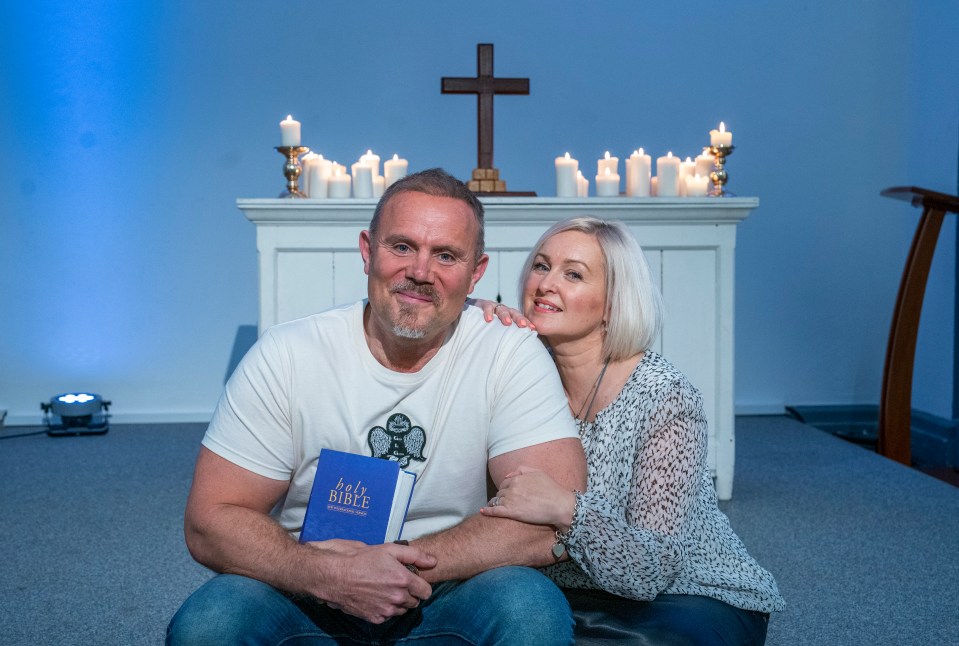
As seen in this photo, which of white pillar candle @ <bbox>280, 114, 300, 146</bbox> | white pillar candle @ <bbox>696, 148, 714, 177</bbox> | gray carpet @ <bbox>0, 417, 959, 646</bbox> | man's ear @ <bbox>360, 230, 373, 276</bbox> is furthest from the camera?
white pillar candle @ <bbox>696, 148, 714, 177</bbox>

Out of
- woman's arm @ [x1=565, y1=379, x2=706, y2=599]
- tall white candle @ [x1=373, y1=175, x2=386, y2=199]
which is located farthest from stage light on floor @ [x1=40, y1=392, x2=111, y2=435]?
woman's arm @ [x1=565, y1=379, x2=706, y2=599]

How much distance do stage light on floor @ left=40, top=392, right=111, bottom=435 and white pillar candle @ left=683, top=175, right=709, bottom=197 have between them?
10.2 feet

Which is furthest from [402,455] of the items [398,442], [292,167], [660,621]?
[292,167]

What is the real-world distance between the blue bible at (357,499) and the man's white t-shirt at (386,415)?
3.7 inches

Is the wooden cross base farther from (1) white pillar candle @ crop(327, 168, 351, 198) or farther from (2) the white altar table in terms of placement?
(1) white pillar candle @ crop(327, 168, 351, 198)

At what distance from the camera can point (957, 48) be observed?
15.8 feet

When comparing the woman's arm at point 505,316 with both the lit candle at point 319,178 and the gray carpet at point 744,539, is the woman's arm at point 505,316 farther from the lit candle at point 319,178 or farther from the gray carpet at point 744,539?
the lit candle at point 319,178

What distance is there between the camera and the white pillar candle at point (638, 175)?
341 cm

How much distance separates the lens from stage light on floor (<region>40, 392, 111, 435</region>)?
468 centimetres

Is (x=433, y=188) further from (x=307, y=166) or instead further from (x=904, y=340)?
(x=904, y=340)

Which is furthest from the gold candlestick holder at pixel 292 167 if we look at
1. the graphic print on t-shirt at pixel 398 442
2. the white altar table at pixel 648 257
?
the graphic print on t-shirt at pixel 398 442

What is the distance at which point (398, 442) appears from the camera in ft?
5.57

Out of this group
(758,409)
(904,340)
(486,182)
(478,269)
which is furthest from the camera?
(758,409)

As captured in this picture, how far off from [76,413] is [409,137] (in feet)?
7.34
